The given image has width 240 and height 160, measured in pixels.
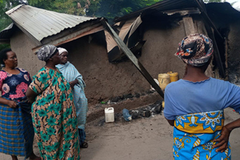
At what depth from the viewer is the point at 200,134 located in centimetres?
131

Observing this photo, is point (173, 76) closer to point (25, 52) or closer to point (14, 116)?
point (25, 52)

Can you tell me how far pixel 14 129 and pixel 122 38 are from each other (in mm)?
3827

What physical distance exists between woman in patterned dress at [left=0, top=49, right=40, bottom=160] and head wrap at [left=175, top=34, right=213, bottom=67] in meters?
2.36

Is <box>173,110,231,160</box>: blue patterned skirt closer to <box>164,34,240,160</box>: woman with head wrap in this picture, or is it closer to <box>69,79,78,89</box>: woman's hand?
<box>164,34,240,160</box>: woman with head wrap

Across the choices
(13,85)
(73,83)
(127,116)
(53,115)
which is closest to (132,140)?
(127,116)

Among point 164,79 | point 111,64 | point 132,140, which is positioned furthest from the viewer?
point 164,79

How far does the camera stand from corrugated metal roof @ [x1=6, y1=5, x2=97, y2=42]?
3.72 metres

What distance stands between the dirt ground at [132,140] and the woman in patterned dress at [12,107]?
0.74m

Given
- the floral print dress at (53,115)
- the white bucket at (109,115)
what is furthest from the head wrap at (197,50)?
the white bucket at (109,115)

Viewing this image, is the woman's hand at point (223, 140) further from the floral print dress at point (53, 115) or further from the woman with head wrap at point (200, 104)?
the floral print dress at point (53, 115)

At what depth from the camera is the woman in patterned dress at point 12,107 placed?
8.66ft

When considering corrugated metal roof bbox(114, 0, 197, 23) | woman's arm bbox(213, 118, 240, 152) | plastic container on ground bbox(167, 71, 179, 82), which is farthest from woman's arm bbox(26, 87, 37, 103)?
plastic container on ground bbox(167, 71, 179, 82)

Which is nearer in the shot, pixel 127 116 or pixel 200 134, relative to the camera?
pixel 200 134

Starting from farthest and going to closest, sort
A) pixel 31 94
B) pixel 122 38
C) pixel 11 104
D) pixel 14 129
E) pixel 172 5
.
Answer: pixel 122 38 < pixel 172 5 < pixel 14 129 < pixel 11 104 < pixel 31 94
